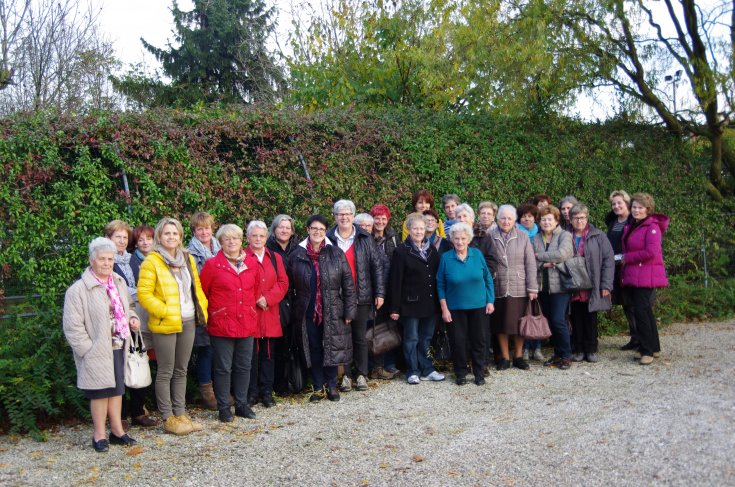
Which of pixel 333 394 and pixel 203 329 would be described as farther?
pixel 333 394

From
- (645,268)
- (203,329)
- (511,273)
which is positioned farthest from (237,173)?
(645,268)

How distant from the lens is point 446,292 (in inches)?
286

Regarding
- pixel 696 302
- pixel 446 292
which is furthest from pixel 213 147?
pixel 696 302

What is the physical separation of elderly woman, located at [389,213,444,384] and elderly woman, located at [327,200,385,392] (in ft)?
0.69

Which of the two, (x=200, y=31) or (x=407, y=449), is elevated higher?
Answer: (x=200, y=31)

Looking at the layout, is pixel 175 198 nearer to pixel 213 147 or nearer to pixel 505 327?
pixel 213 147

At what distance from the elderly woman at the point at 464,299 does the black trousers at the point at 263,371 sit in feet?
6.24

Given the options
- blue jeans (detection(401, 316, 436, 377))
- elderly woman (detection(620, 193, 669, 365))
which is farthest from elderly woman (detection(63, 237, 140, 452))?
elderly woman (detection(620, 193, 669, 365))

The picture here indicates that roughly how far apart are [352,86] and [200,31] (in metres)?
13.1

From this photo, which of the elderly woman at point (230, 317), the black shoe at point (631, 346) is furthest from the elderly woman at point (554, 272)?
the elderly woman at point (230, 317)

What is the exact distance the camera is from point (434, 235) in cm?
773

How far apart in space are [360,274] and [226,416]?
6.43 feet

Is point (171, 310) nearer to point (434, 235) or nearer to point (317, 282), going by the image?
point (317, 282)

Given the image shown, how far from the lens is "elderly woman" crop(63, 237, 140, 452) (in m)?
5.16
